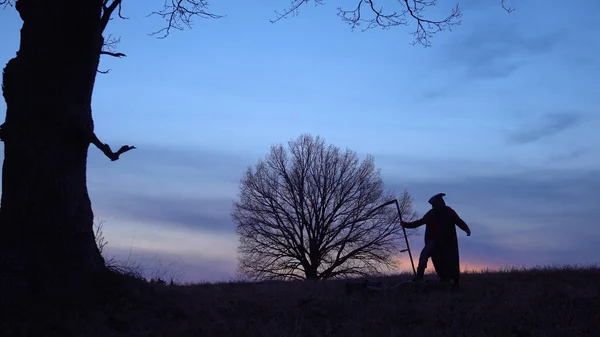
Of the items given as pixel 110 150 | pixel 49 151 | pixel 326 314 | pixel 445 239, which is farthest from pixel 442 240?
pixel 49 151

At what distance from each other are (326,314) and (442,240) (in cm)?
440

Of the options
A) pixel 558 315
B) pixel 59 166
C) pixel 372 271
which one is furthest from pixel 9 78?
pixel 372 271

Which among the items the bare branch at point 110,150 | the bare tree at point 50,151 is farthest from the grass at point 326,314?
the bare branch at point 110,150

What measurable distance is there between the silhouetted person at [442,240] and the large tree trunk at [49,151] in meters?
6.75

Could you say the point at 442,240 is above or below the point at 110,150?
below

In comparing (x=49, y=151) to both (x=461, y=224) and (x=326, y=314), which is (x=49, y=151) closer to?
(x=326, y=314)

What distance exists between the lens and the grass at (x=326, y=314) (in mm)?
8891

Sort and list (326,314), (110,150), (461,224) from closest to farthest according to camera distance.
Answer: (110,150), (326,314), (461,224)

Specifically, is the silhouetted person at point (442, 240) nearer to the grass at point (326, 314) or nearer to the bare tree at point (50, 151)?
the grass at point (326, 314)

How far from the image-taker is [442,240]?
547 inches

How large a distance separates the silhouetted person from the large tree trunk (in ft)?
22.1

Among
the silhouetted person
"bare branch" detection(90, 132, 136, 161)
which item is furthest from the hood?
"bare branch" detection(90, 132, 136, 161)

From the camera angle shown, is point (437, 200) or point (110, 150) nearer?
point (110, 150)

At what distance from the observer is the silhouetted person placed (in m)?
13.8
